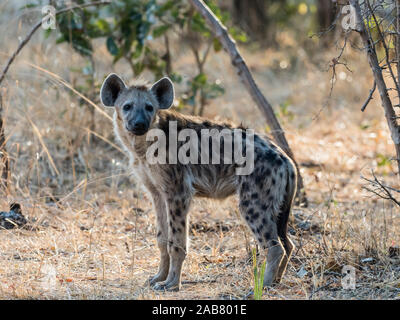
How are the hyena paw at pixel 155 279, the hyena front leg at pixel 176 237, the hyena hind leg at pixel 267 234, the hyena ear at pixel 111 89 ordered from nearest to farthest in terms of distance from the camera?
the hyena hind leg at pixel 267 234 < the hyena front leg at pixel 176 237 < the hyena paw at pixel 155 279 < the hyena ear at pixel 111 89

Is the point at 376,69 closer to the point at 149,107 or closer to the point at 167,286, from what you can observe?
the point at 149,107

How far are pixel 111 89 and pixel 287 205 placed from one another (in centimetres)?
152

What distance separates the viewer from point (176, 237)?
4262mm

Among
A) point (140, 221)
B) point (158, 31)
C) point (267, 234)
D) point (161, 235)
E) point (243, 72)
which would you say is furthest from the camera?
point (158, 31)

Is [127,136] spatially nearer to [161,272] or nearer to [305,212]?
[161,272]

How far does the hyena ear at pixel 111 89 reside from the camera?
4.48m

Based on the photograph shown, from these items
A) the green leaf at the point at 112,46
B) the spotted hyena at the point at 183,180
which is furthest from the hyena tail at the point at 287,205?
the green leaf at the point at 112,46

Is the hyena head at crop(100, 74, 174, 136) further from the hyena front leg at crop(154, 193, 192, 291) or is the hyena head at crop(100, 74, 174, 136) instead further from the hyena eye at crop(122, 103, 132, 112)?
the hyena front leg at crop(154, 193, 192, 291)

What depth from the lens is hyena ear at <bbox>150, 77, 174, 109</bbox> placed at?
452 cm

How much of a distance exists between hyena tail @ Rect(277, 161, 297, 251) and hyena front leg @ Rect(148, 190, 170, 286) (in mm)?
817

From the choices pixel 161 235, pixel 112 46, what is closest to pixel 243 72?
pixel 161 235

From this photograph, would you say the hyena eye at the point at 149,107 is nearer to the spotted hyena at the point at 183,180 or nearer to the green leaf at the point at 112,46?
the spotted hyena at the point at 183,180

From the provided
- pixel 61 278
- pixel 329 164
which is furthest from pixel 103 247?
pixel 329 164

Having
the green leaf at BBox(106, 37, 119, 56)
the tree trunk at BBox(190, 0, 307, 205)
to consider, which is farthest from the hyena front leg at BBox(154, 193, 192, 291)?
the green leaf at BBox(106, 37, 119, 56)
